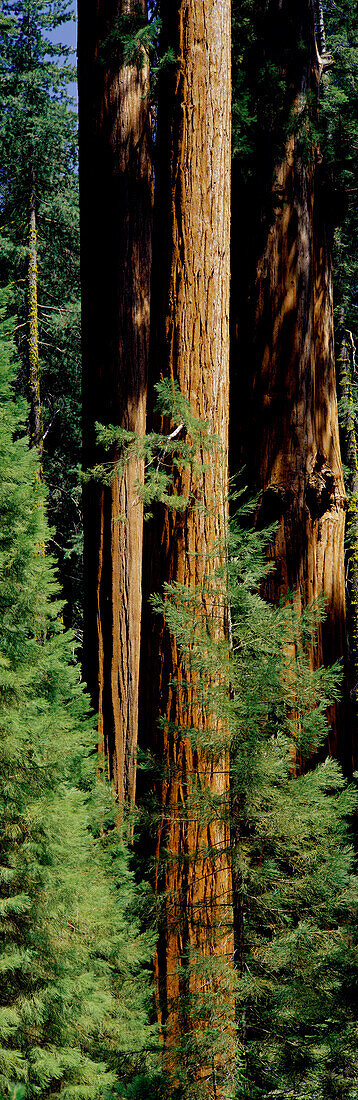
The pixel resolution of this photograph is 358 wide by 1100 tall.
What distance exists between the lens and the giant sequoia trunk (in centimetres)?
404

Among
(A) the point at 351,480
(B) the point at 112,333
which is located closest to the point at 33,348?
(A) the point at 351,480

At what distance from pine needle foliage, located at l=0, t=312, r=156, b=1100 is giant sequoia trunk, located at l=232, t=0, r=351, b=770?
54.7 inches

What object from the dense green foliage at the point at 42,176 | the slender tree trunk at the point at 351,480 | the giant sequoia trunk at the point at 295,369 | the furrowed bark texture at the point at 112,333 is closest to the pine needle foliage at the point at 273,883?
the giant sequoia trunk at the point at 295,369

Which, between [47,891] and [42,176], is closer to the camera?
[47,891]

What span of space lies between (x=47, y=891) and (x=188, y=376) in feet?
6.89

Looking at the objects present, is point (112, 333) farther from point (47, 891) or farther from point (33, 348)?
point (33, 348)

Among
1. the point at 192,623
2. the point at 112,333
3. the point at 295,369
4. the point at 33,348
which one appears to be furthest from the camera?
the point at 33,348

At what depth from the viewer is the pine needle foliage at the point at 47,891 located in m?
2.64

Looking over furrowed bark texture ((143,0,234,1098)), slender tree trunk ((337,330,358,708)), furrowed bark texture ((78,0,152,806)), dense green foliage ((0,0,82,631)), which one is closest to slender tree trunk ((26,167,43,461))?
dense green foliage ((0,0,82,631))

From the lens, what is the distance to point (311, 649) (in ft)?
12.9

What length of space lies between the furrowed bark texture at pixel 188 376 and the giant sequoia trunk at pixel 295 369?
817 millimetres

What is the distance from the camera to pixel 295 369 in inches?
163

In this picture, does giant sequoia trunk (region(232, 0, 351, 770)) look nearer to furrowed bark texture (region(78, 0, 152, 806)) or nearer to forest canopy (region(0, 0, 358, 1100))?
forest canopy (region(0, 0, 358, 1100))

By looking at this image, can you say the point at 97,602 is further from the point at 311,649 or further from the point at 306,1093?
the point at 306,1093
